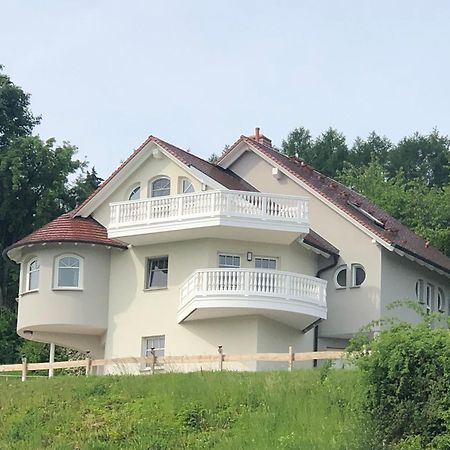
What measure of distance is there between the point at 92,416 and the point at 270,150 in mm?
15751

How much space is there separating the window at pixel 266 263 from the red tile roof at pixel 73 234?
432 centimetres

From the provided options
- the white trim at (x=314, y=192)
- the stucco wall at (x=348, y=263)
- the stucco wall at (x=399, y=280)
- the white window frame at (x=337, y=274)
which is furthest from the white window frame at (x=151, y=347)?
the white trim at (x=314, y=192)

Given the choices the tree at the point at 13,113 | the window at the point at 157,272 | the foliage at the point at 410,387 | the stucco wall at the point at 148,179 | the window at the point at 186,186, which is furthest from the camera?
the tree at the point at 13,113

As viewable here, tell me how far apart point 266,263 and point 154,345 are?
430 cm

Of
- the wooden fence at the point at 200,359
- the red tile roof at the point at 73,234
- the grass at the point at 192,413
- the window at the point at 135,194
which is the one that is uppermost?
the window at the point at 135,194

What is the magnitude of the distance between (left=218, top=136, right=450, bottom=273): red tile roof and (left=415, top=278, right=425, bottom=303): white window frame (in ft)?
2.60

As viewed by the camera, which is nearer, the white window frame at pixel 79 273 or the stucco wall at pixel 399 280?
the white window frame at pixel 79 273

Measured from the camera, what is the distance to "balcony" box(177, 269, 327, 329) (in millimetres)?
36500

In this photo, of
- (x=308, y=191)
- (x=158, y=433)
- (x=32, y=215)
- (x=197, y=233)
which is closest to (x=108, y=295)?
(x=197, y=233)

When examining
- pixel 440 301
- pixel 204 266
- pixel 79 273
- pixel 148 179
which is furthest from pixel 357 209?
pixel 79 273

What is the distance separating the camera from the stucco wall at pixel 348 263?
39.6m

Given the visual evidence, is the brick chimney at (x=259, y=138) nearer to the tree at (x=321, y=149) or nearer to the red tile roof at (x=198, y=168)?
the red tile roof at (x=198, y=168)

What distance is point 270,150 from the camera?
144 ft

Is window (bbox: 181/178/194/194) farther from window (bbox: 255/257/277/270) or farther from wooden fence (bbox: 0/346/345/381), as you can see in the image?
wooden fence (bbox: 0/346/345/381)
